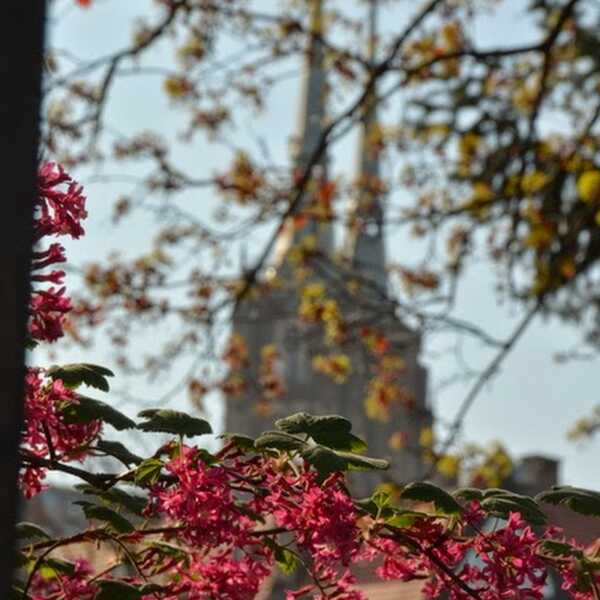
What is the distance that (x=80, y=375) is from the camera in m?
2.42

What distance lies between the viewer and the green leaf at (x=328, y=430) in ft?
7.67

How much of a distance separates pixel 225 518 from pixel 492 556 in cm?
44

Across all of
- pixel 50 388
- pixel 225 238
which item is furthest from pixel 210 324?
pixel 50 388

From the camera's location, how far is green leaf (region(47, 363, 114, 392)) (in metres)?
2.41

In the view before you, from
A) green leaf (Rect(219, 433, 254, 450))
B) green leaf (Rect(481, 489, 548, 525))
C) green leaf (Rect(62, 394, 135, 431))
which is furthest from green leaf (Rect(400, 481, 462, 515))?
green leaf (Rect(62, 394, 135, 431))

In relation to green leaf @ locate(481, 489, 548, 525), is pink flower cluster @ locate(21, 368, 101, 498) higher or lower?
higher

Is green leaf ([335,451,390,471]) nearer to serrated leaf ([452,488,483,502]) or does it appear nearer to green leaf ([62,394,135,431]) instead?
serrated leaf ([452,488,483,502])

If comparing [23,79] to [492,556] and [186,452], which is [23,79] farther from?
[492,556]

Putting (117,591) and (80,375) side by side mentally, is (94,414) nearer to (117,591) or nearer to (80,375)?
(80,375)

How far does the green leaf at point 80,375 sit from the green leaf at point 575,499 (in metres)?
0.76

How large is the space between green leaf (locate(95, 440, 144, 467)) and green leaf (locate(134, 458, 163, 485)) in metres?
0.08

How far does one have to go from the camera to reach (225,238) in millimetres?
A: 11422

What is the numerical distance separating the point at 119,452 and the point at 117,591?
30cm

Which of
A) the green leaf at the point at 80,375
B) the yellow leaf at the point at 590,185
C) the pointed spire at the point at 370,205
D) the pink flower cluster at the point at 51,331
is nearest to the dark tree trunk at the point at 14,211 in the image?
the pink flower cluster at the point at 51,331
